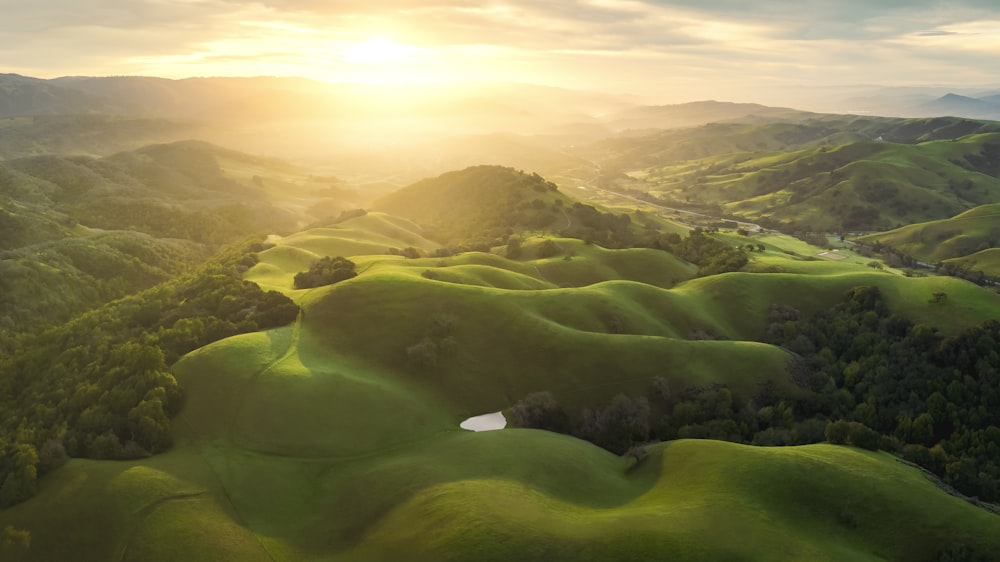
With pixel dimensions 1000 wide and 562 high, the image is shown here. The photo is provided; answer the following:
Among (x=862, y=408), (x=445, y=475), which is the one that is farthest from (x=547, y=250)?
(x=445, y=475)

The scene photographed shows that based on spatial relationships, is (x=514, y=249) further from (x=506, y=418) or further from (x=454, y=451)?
(x=454, y=451)

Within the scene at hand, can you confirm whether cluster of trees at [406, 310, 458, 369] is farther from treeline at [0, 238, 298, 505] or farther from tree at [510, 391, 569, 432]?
treeline at [0, 238, 298, 505]

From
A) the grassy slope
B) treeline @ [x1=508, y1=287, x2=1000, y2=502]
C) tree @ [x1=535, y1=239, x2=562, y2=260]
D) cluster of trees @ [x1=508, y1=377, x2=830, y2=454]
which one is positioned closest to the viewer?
the grassy slope

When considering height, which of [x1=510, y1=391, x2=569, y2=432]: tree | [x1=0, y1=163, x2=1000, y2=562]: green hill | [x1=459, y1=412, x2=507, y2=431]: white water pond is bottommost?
[x1=459, y1=412, x2=507, y2=431]: white water pond

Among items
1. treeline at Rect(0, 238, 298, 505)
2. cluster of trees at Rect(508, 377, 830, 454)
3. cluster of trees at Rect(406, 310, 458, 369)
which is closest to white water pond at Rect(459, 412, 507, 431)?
cluster of trees at Rect(508, 377, 830, 454)

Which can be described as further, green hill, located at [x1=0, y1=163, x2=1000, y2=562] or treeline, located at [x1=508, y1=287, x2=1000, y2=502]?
treeline, located at [x1=508, y1=287, x2=1000, y2=502]
